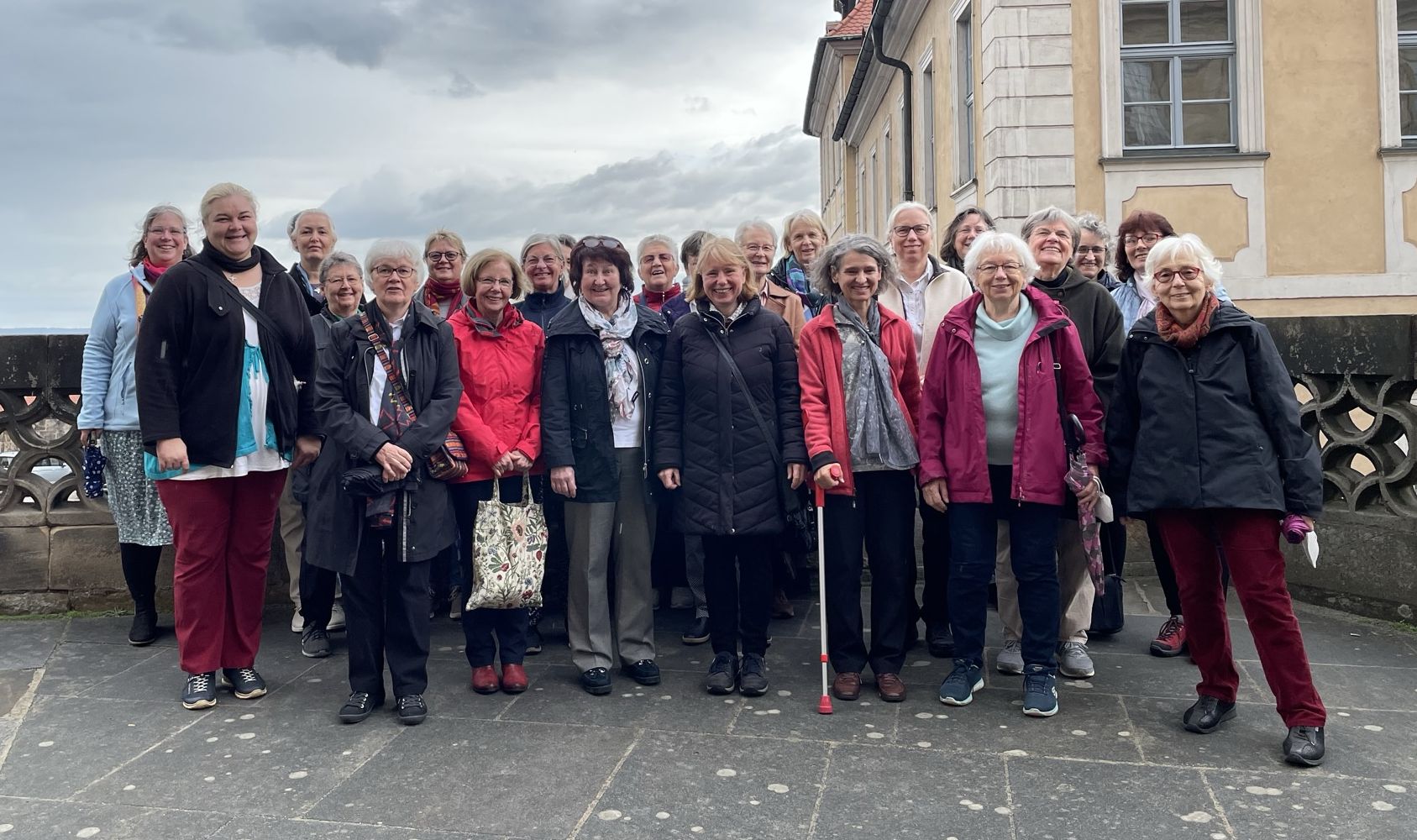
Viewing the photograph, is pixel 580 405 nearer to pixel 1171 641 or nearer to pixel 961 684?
pixel 961 684

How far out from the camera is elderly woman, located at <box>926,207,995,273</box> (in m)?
5.70

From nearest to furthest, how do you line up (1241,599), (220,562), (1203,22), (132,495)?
(1241,599) < (220,562) < (132,495) < (1203,22)

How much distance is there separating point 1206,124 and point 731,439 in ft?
30.6

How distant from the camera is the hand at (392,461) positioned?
14.4 ft

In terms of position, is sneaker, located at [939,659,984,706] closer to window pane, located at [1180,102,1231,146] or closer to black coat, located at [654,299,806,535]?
black coat, located at [654,299,806,535]

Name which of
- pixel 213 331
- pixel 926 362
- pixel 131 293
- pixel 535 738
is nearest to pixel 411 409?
pixel 213 331

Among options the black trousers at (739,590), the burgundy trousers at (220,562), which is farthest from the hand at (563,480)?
the burgundy trousers at (220,562)

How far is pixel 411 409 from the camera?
455cm

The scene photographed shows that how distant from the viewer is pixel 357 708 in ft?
A: 14.7

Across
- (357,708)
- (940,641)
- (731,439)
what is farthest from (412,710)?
(940,641)

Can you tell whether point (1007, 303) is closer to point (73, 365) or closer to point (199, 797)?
point (199, 797)

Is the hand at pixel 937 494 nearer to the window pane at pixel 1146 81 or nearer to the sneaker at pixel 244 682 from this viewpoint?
the sneaker at pixel 244 682

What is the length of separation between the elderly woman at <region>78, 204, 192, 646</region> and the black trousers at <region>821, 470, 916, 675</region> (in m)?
3.25

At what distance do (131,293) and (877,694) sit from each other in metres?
3.85
